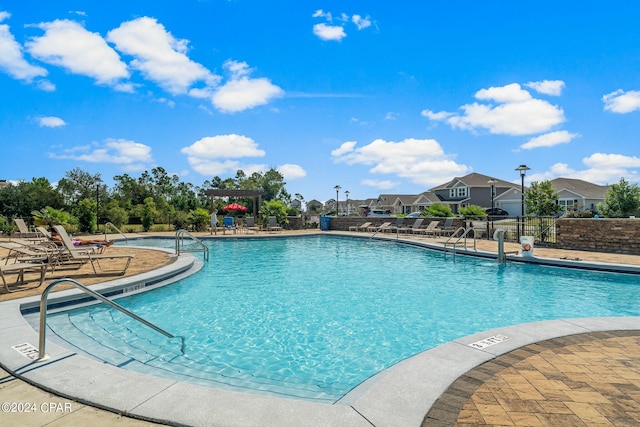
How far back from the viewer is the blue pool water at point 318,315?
4.28 metres

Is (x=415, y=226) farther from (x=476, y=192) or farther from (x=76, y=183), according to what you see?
(x=76, y=183)

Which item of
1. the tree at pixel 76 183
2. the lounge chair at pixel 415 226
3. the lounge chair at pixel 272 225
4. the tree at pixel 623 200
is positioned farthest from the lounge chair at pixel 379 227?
the tree at pixel 76 183

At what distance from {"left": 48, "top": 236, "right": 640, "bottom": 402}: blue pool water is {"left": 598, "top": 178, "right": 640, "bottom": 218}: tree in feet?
116

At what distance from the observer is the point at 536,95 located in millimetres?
18531

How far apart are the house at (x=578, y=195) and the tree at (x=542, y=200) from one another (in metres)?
4.69

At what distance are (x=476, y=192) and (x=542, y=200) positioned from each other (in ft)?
34.7

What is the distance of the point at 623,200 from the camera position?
36.6 m

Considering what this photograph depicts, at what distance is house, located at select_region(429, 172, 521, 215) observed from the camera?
48.1 meters

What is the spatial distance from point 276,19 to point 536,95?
13.6 m

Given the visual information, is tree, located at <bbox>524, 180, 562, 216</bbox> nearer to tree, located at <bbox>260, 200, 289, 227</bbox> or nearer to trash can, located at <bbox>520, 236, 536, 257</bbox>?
tree, located at <bbox>260, 200, 289, 227</bbox>

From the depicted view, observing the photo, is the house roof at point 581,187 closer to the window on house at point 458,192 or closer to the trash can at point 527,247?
the window on house at point 458,192

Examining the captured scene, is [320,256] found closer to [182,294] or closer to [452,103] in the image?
[182,294]

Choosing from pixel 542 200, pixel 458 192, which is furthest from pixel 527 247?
pixel 458 192

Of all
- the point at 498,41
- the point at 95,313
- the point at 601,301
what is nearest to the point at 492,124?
the point at 498,41
